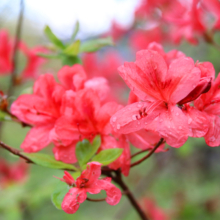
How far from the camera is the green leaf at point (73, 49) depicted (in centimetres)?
91

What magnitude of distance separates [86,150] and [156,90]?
0.75ft

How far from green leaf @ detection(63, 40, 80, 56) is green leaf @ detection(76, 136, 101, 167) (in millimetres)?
350

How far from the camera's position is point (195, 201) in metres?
2.14

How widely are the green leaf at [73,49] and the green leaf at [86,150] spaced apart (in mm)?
350

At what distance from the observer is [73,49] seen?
92 centimetres

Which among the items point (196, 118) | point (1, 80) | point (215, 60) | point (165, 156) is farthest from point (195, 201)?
point (1, 80)

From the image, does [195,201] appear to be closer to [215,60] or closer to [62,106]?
[215,60]

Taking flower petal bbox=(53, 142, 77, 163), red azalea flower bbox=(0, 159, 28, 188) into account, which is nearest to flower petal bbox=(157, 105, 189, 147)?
flower petal bbox=(53, 142, 77, 163)

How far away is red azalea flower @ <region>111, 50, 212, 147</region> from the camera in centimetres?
58

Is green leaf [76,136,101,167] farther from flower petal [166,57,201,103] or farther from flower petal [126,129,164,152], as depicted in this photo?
flower petal [166,57,201,103]

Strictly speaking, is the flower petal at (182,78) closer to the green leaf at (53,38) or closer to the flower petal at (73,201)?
the flower petal at (73,201)

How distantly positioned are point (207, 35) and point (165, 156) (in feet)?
4.59

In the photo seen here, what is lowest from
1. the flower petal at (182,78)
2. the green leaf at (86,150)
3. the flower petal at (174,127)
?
the green leaf at (86,150)

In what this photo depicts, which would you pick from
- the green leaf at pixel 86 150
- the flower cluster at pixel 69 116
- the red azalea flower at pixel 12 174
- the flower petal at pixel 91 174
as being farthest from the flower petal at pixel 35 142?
the red azalea flower at pixel 12 174
